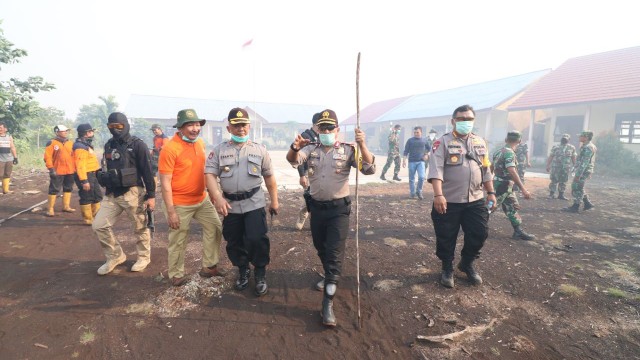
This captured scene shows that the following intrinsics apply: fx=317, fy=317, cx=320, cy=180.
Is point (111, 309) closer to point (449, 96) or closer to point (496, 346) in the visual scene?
point (496, 346)

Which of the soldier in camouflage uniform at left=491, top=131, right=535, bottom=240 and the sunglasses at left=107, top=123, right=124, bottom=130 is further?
the soldier in camouflage uniform at left=491, top=131, right=535, bottom=240

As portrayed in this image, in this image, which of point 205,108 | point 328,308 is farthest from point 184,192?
point 205,108

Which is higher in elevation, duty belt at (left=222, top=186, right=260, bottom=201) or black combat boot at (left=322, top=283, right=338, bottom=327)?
duty belt at (left=222, top=186, right=260, bottom=201)

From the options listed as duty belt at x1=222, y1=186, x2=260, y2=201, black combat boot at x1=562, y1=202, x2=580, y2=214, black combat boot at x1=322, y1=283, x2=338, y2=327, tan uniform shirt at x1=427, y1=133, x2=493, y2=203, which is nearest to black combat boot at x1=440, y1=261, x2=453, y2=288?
tan uniform shirt at x1=427, y1=133, x2=493, y2=203

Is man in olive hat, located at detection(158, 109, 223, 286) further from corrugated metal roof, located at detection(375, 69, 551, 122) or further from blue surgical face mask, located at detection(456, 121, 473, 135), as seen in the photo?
corrugated metal roof, located at detection(375, 69, 551, 122)

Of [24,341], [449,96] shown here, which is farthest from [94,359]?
[449,96]

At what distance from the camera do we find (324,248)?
133 inches

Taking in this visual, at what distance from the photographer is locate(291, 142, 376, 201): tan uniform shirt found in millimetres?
3299

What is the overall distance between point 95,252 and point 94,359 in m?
2.93

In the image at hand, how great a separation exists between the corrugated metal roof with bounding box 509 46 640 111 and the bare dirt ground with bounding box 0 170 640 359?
14885mm

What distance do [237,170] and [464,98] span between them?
26.8 meters

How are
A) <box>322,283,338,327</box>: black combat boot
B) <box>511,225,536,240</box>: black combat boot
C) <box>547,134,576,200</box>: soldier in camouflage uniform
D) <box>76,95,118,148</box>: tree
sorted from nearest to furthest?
<box>322,283,338,327</box>: black combat boot
<box>511,225,536,240</box>: black combat boot
<box>547,134,576,200</box>: soldier in camouflage uniform
<box>76,95,118,148</box>: tree

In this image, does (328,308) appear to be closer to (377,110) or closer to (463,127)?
(463,127)

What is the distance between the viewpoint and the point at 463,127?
12.5ft
